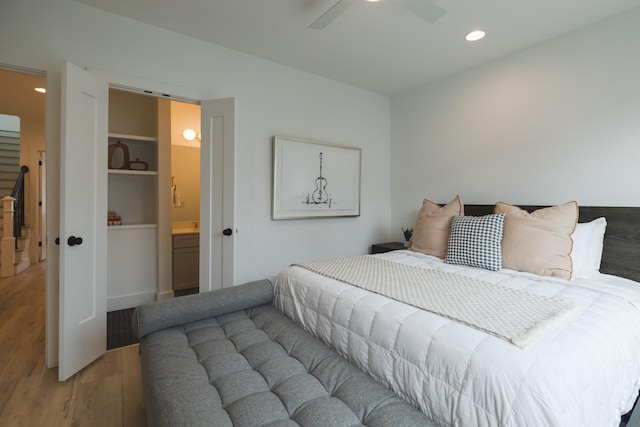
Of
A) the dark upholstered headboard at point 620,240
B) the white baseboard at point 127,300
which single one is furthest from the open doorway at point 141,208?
the dark upholstered headboard at point 620,240

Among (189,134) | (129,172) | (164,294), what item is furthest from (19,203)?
(164,294)

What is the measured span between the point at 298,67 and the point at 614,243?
10.2ft

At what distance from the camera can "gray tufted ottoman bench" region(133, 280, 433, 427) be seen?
1.04m

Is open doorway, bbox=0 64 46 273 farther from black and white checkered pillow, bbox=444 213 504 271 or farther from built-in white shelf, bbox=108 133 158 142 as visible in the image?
black and white checkered pillow, bbox=444 213 504 271

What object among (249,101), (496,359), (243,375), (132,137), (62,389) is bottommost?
(62,389)

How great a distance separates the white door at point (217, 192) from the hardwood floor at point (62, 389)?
836 mm

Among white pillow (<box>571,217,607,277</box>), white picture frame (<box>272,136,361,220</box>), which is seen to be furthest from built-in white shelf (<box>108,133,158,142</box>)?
white pillow (<box>571,217,607,277</box>)

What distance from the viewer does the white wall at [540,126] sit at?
86.2 inches

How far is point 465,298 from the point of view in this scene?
1.48 m

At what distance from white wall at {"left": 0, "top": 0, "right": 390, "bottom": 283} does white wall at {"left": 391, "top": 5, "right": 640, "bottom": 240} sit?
570 millimetres

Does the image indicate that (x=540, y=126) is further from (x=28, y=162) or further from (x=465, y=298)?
(x=28, y=162)

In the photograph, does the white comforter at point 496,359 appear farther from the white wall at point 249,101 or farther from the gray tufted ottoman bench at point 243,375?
the white wall at point 249,101

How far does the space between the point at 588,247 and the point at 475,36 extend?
1856 millimetres

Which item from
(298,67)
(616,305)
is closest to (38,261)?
(298,67)
